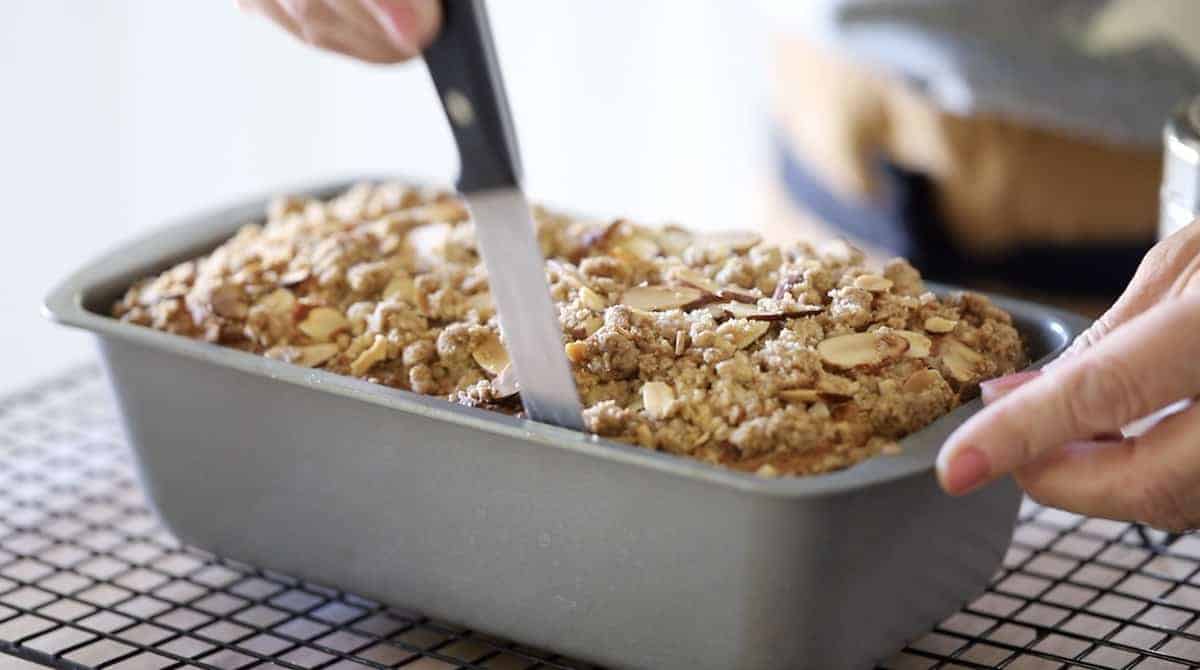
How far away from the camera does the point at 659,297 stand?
2.77 feet

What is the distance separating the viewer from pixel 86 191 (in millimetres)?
2014

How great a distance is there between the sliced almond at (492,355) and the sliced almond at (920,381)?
0.75 feet

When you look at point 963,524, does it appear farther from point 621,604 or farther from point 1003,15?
point 1003,15

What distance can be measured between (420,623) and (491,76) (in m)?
0.36

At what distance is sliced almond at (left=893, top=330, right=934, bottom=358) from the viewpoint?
782 mm

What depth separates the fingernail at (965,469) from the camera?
65 cm

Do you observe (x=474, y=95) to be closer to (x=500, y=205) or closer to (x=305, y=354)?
(x=500, y=205)

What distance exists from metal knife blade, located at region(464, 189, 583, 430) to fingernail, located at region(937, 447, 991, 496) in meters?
0.19

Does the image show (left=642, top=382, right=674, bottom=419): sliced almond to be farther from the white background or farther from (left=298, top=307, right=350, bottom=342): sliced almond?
the white background

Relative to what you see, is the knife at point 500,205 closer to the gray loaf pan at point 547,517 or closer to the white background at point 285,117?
the gray loaf pan at point 547,517

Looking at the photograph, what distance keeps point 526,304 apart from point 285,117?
5.44 feet

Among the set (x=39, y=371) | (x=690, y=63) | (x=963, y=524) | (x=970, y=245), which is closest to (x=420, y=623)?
(x=963, y=524)

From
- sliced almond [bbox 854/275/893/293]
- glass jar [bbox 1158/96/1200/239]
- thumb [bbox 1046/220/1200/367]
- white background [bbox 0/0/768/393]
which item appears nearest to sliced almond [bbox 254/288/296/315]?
sliced almond [bbox 854/275/893/293]

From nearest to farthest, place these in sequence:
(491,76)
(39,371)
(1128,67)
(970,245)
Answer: (491,76) → (1128,67) → (970,245) → (39,371)
